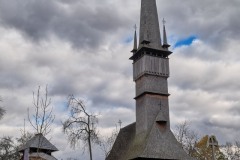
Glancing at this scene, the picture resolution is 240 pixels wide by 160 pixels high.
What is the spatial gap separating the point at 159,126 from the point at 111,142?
11.6 metres

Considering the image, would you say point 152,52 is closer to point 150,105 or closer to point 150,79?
point 150,79

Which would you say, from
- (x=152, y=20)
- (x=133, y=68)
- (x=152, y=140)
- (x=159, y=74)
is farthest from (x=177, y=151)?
(x=152, y=20)

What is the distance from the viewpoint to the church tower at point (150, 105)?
105 ft

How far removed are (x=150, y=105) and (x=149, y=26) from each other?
9916mm

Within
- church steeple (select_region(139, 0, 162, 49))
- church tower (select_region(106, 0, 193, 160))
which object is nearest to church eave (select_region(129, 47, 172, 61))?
church tower (select_region(106, 0, 193, 160))

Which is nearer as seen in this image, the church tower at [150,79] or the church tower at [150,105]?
the church tower at [150,105]

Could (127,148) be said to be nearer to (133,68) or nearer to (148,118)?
(148,118)

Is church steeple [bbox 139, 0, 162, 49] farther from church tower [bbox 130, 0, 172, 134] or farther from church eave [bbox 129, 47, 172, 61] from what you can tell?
church eave [bbox 129, 47, 172, 61]

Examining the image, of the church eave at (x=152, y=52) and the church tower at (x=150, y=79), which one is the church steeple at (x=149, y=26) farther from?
the church eave at (x=152, y=52)

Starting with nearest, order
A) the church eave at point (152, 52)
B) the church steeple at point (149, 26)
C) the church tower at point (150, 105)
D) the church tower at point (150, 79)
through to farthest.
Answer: the church tower at point (150, 105), the church tower at point (150, 79), the church eave at point (152, 52), the church steeple at point (149, 26)

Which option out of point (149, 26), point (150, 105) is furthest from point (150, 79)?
point (149, 26)

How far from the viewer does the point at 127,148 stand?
35469 millimetres

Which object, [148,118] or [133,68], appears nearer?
[148,118]

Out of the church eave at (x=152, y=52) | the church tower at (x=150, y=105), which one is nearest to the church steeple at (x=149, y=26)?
the church tower at (x=150, y=105)
